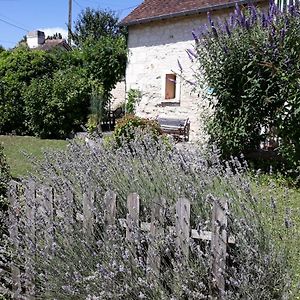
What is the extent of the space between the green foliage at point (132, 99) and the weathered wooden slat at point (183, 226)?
42.1 ft

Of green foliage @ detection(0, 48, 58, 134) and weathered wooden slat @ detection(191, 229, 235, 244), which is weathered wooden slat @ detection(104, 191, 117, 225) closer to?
weathered wooden slat @ detection(191, 229, 235, 244)

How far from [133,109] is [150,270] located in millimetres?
13141

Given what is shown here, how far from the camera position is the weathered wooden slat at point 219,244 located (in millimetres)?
2285

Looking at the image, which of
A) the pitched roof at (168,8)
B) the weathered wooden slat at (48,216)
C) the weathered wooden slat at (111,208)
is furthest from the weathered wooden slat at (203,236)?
the pitched roof at (168,8)

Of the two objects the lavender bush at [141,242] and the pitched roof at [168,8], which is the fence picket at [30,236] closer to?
the lavender bush at [141,242]

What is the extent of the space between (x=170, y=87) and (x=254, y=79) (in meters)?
6.99

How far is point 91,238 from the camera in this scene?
8.86 ft

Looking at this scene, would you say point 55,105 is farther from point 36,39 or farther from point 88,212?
point 36,39

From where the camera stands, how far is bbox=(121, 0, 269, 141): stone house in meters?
13.2

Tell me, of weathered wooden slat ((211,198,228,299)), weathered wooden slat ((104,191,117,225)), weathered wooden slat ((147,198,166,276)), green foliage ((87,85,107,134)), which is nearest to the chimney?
green foliage ((87,85,107,134))

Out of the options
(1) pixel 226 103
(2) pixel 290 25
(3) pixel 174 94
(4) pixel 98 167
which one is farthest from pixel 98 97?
(4) pixel 98 167

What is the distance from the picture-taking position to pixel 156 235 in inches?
97.8

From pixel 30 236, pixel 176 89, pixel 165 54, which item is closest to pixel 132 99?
pixel 176 89

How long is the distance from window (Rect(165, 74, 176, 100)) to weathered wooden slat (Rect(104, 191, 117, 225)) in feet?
38.9
